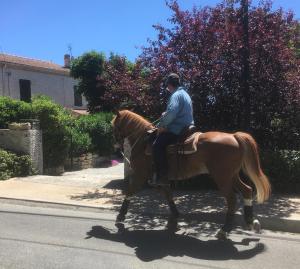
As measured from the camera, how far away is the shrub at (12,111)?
1472 centimetres

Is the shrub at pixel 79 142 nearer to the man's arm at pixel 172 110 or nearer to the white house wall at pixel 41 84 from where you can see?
the white house wall at pixel 41 84

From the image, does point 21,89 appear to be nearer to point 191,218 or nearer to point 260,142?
point 260,142

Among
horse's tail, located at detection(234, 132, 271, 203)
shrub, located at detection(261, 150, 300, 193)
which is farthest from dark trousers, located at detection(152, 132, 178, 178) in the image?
shrub, located at detection(261, 150, 300, 193)

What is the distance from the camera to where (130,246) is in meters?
7.03

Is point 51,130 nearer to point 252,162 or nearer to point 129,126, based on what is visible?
point 129,126

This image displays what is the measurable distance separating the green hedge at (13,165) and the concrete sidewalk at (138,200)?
0.38 metres

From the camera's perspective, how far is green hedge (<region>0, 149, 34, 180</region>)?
12.9 m

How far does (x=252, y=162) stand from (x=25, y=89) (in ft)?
81.1

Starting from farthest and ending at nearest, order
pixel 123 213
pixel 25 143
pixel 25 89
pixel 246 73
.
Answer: pixel 25 89
pixel 25 143
pixel 246 73
pixel 123 213

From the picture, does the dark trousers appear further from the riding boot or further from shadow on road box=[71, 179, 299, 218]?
shadow on road box=[71, 179, 299, 218]

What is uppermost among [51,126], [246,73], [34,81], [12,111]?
[34,81]

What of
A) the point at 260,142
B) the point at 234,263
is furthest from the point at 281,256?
the point at 260,142

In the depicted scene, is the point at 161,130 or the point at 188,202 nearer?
the point at 161,130

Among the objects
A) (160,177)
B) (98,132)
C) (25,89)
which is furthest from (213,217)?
(25,89)
